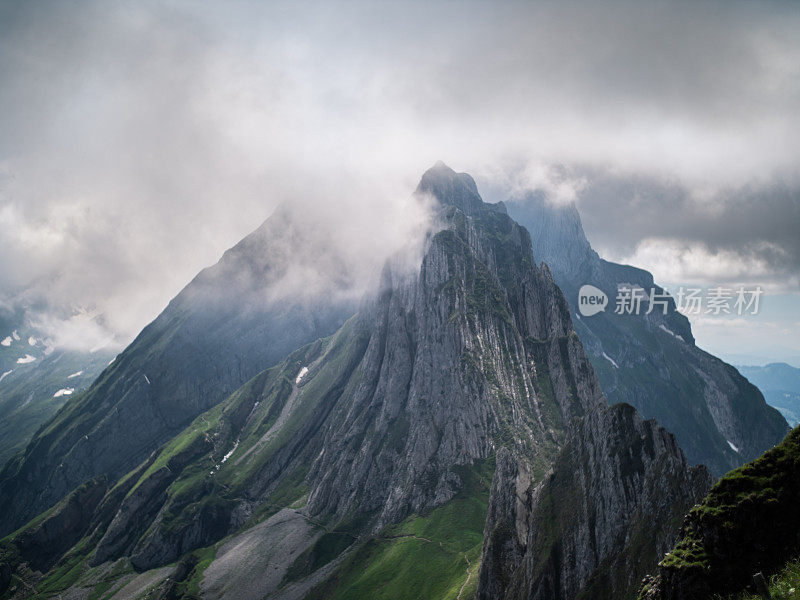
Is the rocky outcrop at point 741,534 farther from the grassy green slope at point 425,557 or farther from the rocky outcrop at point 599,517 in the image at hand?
the grassy green slope at point 425,557

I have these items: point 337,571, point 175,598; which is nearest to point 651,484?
point 337,571

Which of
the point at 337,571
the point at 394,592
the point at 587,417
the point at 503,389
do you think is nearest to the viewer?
the point at 587,417

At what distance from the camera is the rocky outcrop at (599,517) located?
1825 inches

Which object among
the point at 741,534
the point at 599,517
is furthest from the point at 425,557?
the point at 741,534

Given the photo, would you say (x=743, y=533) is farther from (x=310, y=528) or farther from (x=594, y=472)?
(x=310, y=528)

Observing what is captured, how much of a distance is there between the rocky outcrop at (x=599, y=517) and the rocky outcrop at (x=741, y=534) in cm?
2068

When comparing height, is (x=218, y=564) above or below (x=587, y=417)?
below

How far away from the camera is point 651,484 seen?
172 ft

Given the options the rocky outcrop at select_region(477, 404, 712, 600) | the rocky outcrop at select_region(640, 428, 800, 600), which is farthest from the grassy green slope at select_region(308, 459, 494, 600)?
the rocky outcrop at select_region(640, 428, 800, 600)

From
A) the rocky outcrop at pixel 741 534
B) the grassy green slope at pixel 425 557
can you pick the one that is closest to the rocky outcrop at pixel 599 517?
the rocky outcrop at pixel 741 534

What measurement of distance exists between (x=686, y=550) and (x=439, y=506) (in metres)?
155

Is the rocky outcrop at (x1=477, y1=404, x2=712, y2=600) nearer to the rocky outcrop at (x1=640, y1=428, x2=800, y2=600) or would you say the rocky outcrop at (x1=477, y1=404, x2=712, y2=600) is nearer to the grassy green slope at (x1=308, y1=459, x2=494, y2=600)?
the rocky outcrop at (x1=640, y1=428, x2=800, y2=600)

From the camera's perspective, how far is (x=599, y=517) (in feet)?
189

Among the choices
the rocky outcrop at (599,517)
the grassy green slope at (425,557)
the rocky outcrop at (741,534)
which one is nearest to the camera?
the rocky outcrop at (741,534)
